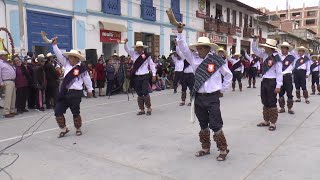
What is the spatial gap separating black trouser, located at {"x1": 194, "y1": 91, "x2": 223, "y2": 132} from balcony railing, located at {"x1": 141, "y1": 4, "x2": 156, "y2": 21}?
16.1m

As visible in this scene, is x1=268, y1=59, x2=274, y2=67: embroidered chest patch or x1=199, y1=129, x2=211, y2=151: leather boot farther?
x1=268, y1=59, x2=274, y2=67: embroidered chest patch

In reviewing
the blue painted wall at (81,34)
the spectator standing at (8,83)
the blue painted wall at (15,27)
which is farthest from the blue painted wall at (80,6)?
the spectator standing at (8,83)

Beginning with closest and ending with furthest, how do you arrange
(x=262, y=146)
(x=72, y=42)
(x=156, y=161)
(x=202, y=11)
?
1. (x=156, y=161)
2. (x=262, y=146)
3. (x=72, y=42)
4. (x=202, y=11)

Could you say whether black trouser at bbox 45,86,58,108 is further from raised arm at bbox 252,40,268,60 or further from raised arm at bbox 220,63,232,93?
raised arm at bbox 220,63,232,93

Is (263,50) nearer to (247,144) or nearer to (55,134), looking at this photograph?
(247,144)

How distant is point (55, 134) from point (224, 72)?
370cm

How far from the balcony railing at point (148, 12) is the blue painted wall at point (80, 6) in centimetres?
453

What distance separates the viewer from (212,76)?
5746 millimetres

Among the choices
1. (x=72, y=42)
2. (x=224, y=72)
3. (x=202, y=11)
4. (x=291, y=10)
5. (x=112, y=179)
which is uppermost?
(x=291, y=10)

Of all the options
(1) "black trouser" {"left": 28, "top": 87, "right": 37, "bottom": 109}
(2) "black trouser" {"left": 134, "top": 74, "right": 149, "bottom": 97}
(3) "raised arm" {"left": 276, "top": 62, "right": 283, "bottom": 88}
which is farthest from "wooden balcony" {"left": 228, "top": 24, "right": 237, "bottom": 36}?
(3) "raised arm" {"left": 276, "top": 62, "right": 283, "bottom": 88}

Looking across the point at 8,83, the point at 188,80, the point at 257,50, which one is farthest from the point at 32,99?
the point at 257,50

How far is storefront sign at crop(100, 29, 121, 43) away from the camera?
1864 cm

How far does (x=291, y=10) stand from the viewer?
367 ft

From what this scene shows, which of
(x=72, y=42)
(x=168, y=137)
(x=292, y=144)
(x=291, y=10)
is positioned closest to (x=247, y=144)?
(x=292, y=144)
